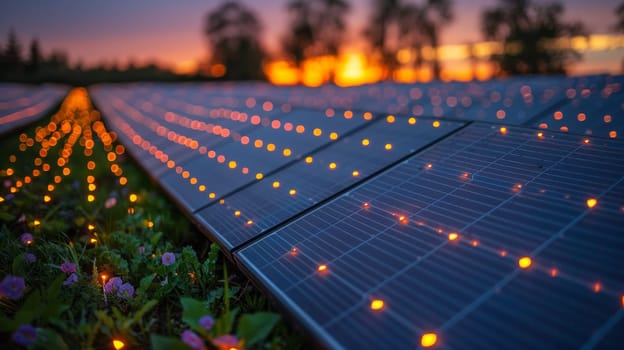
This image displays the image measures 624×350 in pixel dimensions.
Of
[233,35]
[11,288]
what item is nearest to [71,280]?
[11,288]

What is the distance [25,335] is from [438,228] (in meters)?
2.21

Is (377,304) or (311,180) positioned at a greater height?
(311,180)

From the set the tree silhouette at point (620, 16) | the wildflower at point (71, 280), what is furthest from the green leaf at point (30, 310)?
the tree silhouette at point (620, 16)

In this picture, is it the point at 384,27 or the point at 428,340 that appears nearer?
the point at 428,340

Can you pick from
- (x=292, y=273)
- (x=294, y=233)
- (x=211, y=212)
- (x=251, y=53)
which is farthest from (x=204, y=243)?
(x=251, y=53)

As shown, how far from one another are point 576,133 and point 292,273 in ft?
8.01

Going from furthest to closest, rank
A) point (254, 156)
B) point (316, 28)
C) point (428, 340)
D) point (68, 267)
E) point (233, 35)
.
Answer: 1. point (233, 35)
2. point (316, 28)
3. point (254, 156)
4. point (68, 267)
5. point (428, 340)

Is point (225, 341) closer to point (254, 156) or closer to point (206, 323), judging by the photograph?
point (206, 323)

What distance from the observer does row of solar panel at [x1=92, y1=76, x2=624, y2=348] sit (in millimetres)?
1588

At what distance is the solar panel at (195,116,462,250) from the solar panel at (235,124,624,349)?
9.7 inches

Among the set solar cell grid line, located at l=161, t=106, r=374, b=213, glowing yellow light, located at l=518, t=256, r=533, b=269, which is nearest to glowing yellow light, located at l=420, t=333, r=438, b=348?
glowing yellow light, located at l=518, t=256, r=533, b=269

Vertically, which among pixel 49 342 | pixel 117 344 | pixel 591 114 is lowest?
pixel 117 344

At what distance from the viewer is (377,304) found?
1.80 meters

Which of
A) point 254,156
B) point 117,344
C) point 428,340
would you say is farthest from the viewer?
point 254,156
